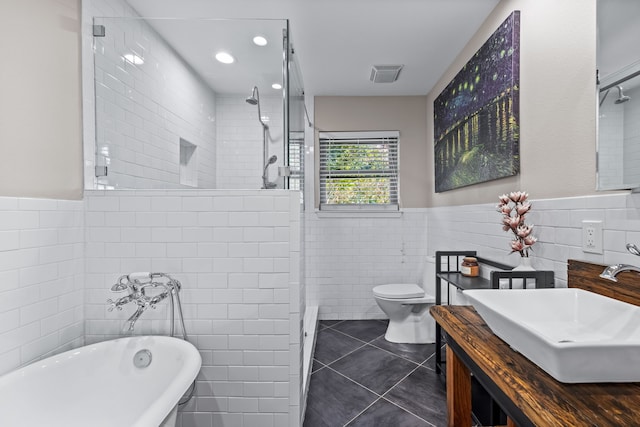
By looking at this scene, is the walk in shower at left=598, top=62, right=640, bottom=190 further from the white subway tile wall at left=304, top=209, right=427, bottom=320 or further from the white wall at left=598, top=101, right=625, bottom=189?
the white subway tile wall at left=304, top=209, right=427, bottom=320

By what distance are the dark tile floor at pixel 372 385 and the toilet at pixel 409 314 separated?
76 mm

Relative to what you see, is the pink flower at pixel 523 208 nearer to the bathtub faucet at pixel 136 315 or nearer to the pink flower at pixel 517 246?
the pink flower at pixel 517 246

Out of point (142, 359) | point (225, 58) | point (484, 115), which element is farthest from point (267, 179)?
point (484, 115)

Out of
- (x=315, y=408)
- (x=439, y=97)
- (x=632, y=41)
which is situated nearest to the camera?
(x=632, y=41)

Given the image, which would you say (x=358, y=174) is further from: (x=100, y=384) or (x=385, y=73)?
(x=100, y=384)

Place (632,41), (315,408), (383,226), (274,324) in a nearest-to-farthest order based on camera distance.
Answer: (632,41) → (274,324) → (315,408) → (383,226)

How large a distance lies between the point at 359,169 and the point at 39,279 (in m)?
2.85

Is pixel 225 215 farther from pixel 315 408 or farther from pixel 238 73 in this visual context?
→ pixel 315 408

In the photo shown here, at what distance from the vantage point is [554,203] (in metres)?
1.48

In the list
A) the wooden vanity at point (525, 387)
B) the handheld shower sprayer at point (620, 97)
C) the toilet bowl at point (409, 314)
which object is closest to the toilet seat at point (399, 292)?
the toilet bowl at point (409, 314)

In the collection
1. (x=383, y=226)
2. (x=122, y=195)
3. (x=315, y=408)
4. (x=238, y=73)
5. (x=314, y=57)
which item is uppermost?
(x=314, y=57)

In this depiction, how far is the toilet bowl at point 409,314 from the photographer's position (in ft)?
8.84

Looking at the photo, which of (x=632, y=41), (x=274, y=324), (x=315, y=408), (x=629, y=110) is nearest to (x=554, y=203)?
(x=629, y=110)

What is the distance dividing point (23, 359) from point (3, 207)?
25.9 inches
